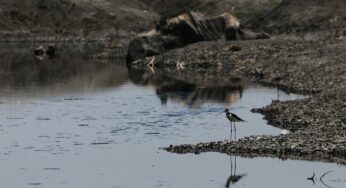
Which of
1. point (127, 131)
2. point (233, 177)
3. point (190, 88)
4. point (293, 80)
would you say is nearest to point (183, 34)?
point (190, 88)

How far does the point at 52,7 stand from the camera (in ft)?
454

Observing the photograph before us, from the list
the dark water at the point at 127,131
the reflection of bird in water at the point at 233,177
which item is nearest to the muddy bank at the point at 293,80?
the dark water at the point at 127,131


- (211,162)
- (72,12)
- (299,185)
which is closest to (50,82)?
(211,162)

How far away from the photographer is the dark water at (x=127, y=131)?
29.7 m

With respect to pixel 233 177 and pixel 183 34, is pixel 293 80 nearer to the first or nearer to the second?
pixel 183 34

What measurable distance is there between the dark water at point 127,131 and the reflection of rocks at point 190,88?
0.07m

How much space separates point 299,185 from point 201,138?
10.5m

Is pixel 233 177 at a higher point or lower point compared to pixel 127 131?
lower

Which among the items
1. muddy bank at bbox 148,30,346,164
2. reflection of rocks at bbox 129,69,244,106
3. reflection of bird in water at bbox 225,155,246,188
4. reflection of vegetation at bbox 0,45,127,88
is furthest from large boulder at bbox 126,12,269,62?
reflection of bird in water at bbox 225,155,246,188

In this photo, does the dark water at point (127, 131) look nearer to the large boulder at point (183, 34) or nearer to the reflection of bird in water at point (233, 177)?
the reflection of bird in water at point (233, 177)

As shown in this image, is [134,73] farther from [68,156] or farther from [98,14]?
[98,14]

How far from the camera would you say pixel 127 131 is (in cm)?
4053

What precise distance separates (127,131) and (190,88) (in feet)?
69.9

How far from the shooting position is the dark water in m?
29.7
